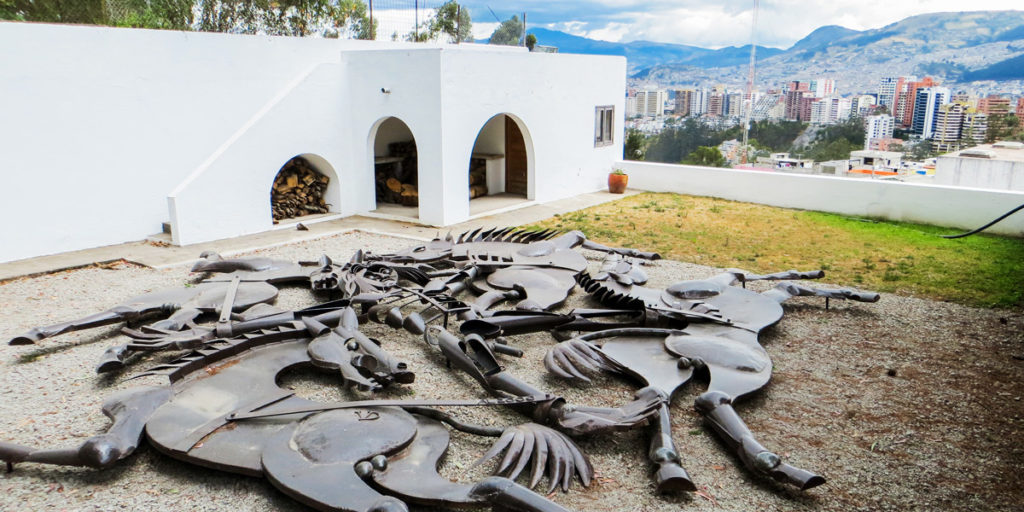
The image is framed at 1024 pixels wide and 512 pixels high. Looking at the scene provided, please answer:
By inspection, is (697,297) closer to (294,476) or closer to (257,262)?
(294,476)

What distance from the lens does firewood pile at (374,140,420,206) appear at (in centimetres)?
1395

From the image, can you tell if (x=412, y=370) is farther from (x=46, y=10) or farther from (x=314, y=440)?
(x=46, y=10)

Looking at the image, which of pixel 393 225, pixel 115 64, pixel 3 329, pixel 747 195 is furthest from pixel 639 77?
pixel 3 329

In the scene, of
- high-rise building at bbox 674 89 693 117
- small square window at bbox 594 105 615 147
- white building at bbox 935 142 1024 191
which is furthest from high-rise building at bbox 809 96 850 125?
small square window at bbox 594 105 615 147

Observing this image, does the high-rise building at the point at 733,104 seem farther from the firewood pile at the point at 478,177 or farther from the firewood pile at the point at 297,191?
the firewood pile at the point at 297,191

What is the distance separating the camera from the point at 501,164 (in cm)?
1566

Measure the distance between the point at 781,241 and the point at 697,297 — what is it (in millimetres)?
5324

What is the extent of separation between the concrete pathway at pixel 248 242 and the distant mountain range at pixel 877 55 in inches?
260

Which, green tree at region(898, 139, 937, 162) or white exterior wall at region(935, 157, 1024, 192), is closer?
white exterior wall at region(935, 157, 1024, 192)

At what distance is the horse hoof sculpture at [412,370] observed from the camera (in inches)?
133

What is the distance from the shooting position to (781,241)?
10430 mm

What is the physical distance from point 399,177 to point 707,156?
11.3 meters

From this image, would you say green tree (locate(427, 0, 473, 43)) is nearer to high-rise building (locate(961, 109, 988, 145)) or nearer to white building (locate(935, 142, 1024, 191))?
white building (locate(935, 142, 1024, 191))

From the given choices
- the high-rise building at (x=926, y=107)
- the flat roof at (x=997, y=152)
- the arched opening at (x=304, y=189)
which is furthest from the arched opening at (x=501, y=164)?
the high-rise building at (x=926, y=107)
